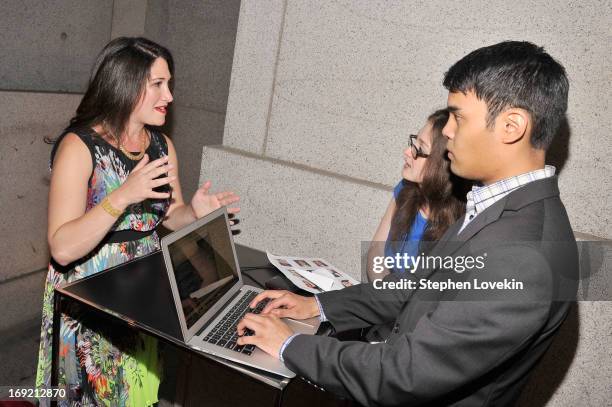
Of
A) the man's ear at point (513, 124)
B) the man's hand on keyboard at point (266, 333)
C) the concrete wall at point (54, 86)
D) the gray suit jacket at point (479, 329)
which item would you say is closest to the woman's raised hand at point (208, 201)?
the man's hand on keyboard at point (266, 333)

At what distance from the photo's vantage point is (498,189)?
54.8 inches

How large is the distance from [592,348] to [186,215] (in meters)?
1.74

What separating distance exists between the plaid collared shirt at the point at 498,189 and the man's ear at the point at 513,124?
0.10m

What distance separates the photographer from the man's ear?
1.32 meters

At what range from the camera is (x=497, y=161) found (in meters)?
1.36

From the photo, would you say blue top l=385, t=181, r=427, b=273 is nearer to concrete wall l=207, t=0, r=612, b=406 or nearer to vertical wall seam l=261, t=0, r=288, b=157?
concrete wall l=207, t=0, r=612, b=406

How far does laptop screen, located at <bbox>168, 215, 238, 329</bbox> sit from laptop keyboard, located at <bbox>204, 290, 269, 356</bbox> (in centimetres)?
6

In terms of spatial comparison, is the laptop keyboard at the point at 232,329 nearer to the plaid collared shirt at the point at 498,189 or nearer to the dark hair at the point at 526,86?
the plaid collared shirt at the point at 498,189

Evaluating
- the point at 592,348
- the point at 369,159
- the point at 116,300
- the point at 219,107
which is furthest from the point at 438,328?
the point at 219,107

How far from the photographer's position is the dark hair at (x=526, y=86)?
1328 millimetres

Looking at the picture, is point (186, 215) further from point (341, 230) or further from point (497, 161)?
point (497, 161)

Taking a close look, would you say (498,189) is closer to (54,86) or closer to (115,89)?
(115,89)

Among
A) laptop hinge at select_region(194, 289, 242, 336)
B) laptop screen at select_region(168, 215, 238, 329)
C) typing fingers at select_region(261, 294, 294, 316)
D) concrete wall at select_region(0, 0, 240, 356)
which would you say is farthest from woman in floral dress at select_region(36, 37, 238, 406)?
concrete wall at select_region(0, 0, 240, 356)

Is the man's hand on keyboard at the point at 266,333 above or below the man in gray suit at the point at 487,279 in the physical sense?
below
